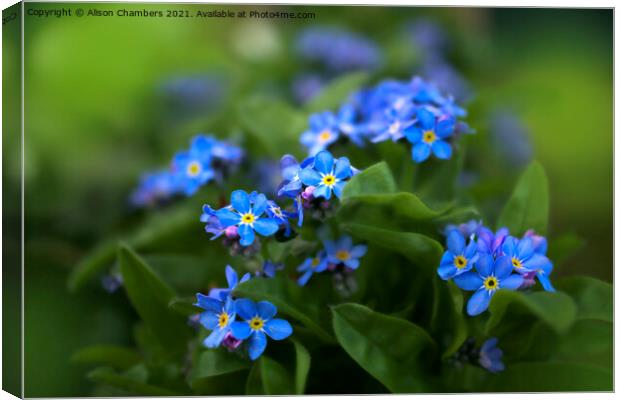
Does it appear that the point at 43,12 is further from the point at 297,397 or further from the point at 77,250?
the point at 297,397

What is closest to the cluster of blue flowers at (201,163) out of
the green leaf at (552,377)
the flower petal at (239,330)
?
the flower petal at (239,330)

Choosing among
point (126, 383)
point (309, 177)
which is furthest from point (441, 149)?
point (126, 383)

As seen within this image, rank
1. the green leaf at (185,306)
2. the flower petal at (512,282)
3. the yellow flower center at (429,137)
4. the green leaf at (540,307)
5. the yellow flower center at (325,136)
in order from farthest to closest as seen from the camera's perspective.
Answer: the yellow flower center at (325,136) < the yellow flower center at (429,137) < the green leaf at (185,306) < the flower petal at (512,282) < the green leaf at (540,307)

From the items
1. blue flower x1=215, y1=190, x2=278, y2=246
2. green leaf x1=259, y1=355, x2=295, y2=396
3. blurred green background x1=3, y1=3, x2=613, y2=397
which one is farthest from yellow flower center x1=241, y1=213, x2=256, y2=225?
blurred green background x1=3, y1=3, x2=613, y2=397

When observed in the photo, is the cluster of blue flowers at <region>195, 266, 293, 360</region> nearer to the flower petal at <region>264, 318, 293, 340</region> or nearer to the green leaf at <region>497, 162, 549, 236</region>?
the flower petal at <region>264, 318, 293, 340</region>

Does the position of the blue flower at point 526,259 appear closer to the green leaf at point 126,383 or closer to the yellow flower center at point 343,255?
the yellow flower center at point 343,255

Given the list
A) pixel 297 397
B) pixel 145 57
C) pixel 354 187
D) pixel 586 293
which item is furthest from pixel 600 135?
pixel 145 57
